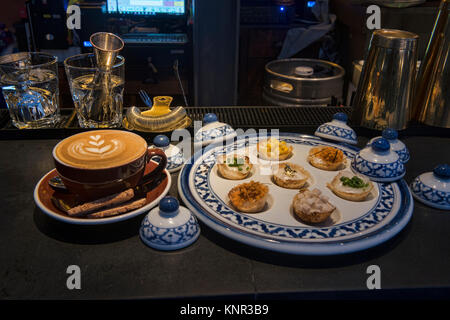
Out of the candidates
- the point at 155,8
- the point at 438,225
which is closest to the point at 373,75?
the point at 438,225

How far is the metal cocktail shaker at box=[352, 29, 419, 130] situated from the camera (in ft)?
4.17

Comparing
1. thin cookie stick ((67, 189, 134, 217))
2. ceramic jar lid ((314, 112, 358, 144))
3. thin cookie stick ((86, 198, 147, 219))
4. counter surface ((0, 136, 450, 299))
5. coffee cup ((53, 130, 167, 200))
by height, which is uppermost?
coffee cup ((53, 130, 167, 200))

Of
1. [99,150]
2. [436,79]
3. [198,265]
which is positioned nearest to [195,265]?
[198,265]

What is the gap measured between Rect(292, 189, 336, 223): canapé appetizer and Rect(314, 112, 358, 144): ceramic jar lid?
1.31 feet

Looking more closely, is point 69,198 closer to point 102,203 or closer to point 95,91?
point 102,203

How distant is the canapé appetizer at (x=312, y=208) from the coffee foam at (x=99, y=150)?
393 mm

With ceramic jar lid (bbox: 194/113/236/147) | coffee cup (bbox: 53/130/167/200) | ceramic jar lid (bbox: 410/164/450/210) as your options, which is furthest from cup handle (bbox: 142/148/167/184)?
ceramic jar lid (bbox: 410/164/450/210)

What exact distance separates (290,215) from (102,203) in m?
0.45

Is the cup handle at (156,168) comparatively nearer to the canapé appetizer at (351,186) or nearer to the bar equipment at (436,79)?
the canapé appetizer at (351,186)

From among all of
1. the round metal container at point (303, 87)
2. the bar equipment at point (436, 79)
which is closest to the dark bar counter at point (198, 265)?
the bar equipment at point (436, 79)

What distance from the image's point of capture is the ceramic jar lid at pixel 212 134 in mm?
1252

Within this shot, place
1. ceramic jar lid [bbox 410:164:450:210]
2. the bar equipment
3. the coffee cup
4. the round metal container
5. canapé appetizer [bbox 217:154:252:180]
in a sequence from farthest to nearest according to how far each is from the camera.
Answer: the round metal container → the bar equipment → canapé appetizer [bbox 217:154:252:180] → ceramic jar lid [bbox 410:164:450:210] → the coffee cup

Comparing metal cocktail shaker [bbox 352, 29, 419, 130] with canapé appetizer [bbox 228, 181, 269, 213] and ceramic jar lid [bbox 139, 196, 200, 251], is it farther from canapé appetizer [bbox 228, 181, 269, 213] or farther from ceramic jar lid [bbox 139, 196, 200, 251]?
ceramic jar lid [bbox 139, 196, 200, 251]

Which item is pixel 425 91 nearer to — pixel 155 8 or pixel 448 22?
pixel 448 22
